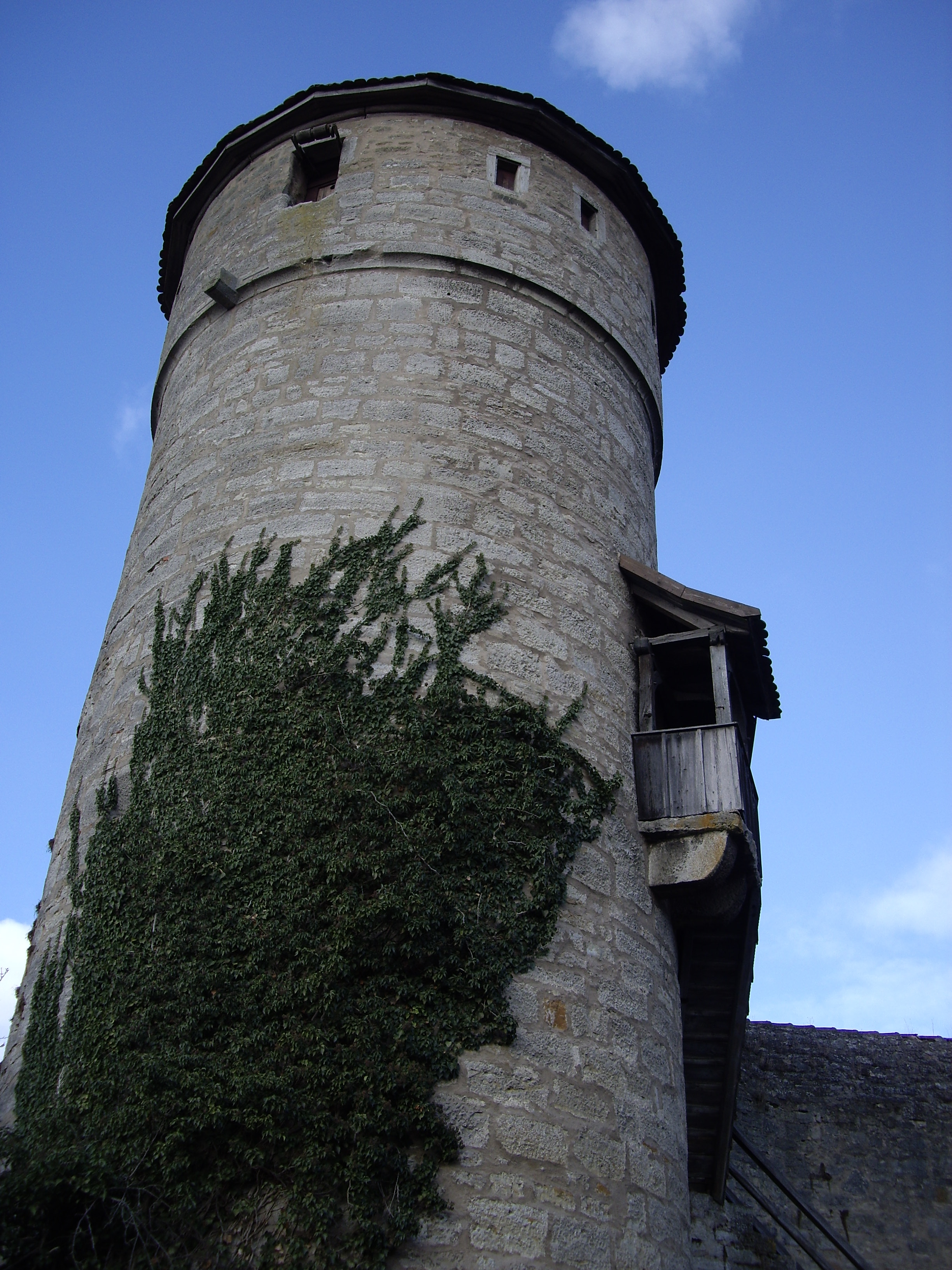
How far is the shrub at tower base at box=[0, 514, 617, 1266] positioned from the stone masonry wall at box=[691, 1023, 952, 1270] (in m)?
5.85

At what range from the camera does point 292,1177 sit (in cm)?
462

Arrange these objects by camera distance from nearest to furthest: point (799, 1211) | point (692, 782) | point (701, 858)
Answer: point (701, 858), point (692, 782), point (799, 1211)

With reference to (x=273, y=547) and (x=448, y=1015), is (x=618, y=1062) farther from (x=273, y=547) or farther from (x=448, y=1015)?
(x=273, y=547)

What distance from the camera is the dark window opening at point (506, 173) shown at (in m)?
8.80

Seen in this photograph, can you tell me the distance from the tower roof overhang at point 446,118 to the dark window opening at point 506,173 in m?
0.33

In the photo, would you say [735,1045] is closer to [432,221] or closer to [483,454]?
[483,454]

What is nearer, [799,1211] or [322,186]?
[322,186]

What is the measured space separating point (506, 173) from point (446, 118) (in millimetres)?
631

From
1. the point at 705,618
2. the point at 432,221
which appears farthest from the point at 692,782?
the point at 432,221

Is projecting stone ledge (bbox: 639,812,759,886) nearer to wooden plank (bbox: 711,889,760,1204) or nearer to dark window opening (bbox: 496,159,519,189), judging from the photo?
wooden plank (bbox: 711,889,760,1204)

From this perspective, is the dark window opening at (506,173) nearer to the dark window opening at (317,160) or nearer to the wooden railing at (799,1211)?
the dark window opening at (317,160)

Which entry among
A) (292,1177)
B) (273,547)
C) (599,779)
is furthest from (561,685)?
(292,1177)

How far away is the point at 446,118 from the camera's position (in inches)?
348

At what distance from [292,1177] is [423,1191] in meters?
0.58
